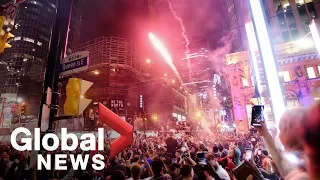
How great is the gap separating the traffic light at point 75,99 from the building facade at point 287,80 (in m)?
26.1

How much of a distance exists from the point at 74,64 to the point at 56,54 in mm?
900

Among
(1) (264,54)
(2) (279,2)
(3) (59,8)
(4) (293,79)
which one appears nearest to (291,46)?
(4) (293,79)

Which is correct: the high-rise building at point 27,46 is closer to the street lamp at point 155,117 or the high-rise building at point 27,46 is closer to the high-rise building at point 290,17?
the street lamp at point 155,117

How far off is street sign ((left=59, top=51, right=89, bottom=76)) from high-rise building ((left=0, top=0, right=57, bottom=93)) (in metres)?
75.5

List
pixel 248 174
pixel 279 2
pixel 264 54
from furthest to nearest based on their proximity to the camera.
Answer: pixel 279 2 < pixel 264 54 < pixel 248 174

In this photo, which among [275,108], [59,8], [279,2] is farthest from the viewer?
[279,2]

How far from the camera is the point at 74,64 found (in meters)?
7.04

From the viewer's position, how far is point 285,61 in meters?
31.1

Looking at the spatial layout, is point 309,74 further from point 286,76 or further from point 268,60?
point 268,60

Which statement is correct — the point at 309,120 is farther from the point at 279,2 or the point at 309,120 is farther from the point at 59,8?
the point at 279,2

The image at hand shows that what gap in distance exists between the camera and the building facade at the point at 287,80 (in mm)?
28844

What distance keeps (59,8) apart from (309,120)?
344 inches

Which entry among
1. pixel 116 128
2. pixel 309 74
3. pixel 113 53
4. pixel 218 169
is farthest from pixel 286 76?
pixel 113 53

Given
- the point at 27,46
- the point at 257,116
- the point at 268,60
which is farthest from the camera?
the point at 27,46
